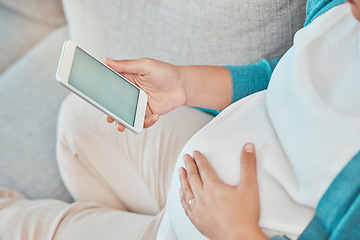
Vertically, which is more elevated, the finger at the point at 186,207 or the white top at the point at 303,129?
the white top at the point at 303,129

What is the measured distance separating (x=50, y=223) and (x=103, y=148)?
0.19 metres

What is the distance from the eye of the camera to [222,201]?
47 cm

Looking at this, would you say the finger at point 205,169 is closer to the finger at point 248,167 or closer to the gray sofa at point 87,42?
the finger at point 248,167

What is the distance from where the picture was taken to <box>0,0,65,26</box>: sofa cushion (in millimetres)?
1080

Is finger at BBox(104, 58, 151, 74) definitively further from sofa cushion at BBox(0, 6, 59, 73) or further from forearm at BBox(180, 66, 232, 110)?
sofa cushion at BBox(0, 6, 59, 73)

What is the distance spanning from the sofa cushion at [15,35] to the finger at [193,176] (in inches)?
33.3

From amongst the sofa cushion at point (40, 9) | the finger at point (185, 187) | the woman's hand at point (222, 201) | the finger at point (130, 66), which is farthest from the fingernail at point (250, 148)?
the sofa cushion at point (40, 9)

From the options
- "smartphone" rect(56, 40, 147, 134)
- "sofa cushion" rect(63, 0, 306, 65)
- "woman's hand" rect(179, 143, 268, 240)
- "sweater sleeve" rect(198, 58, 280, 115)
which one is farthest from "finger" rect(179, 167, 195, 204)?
"sofa cushion" rect(63, 0, 306, 65)

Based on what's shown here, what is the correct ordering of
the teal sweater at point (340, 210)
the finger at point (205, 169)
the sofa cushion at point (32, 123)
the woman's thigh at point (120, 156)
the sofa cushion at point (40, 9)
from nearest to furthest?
1. the teal sweater at point (340, 210)
2. the finger at point (205, 169)
3. the woman's thigh at point (120, 156)
4. the sofa cushion at point (32, 123)
5. the sofa cushion at point (40, 9)

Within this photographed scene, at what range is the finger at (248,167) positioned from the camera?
18.2 inches

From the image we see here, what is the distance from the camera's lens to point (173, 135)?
2.43 feet

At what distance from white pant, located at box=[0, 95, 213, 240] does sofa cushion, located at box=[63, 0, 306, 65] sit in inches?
6.1

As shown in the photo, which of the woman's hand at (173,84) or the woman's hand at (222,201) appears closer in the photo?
the woman's hand at (222,201)

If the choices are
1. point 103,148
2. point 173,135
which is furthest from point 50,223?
point 173,135
